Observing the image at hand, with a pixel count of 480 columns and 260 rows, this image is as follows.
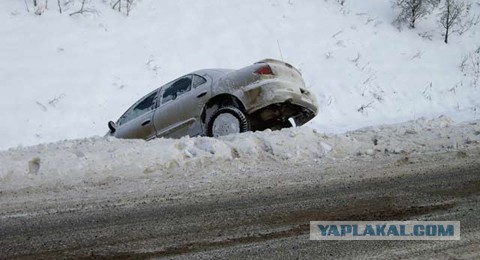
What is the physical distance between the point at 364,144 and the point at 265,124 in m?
1.95

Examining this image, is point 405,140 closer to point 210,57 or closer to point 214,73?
point 214,73

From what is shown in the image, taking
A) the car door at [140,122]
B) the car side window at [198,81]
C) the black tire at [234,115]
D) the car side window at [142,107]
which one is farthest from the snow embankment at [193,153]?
the car side window at [142,107]

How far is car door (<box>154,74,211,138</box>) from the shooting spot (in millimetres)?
8898

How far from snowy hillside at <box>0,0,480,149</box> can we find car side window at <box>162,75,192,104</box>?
12.9ft

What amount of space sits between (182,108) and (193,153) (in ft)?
7.09

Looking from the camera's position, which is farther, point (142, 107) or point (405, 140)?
point (142, 107)

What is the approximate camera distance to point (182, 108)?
29.7ft

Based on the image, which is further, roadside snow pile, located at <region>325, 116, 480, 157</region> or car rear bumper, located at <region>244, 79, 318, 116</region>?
car rear bumper, located at <region>244, 79, 318, 116</region>

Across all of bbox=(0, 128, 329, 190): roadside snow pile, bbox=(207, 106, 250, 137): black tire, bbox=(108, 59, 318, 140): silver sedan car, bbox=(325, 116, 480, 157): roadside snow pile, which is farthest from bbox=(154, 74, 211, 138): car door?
bbox=(325, 116, 480, 157): roadside snow pile

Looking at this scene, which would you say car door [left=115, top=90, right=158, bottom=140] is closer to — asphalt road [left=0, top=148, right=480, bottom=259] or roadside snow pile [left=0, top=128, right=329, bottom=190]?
roadside snow pile [left=0, top=128, right=329, bottom=190]

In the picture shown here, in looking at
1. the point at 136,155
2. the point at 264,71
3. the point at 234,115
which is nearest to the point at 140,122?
the point at 234,115

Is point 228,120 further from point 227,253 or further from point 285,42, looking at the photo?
point 285,42

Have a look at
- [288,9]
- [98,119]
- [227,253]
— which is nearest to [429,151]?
[227,253]

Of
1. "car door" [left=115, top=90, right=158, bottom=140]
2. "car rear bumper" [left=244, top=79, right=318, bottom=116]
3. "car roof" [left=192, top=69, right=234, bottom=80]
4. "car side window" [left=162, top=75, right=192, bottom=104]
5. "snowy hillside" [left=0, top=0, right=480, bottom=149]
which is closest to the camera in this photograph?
"car rear bumper" [left=244, top=79, right=318, bottom=116]
